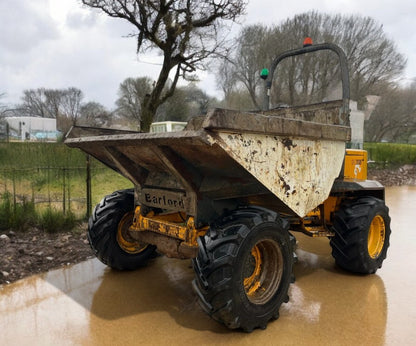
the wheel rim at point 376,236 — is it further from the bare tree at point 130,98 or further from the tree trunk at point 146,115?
the bare tree at point 130,98

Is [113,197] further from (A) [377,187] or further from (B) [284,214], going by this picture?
(A) [377,187]

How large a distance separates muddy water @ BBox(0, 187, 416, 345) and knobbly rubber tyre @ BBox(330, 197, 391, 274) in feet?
0.56

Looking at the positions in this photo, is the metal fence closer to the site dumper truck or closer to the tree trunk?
the site dumper truck

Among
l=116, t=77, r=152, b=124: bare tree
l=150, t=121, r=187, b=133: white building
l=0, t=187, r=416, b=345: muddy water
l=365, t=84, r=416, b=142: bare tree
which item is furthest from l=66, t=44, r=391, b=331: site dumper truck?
l=365, t=84, r=416, b=142: bare tree

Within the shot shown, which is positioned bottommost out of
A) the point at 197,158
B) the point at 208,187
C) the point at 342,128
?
the point at 208,187

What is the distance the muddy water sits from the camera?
2.62m

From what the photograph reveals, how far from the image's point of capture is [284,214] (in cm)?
368

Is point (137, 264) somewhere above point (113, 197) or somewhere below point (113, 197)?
below

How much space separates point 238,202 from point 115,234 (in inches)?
55.2

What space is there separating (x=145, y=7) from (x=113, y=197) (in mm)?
7375

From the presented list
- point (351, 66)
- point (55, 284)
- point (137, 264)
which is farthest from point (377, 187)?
point (351, 66)

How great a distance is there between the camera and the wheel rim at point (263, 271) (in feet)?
9.44

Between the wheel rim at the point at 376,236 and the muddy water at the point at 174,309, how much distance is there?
0.25m

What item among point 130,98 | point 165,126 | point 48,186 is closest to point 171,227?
point 48,186
